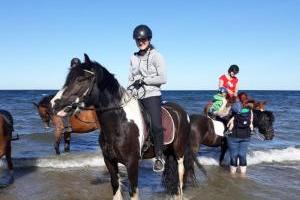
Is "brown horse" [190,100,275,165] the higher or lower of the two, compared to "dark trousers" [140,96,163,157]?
lower

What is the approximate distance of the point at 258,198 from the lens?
7.24 metres

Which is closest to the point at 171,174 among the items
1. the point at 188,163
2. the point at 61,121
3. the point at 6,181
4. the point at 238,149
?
the point at 188,163

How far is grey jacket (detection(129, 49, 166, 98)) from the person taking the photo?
5.38 m

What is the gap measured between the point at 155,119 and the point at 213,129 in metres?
4.43

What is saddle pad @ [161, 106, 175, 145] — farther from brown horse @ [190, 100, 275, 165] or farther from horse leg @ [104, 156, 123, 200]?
brown horse @ [190, 100, 275, 165]

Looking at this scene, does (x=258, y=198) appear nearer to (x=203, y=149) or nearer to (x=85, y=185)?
(x=85, y=185)

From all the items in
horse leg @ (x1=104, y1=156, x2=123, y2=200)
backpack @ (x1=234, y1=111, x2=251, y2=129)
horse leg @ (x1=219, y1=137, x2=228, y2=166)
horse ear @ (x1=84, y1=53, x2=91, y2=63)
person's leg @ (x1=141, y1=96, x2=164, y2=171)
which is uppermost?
horse ear @ (x1=84, y1=53, x2=91, y2=63)

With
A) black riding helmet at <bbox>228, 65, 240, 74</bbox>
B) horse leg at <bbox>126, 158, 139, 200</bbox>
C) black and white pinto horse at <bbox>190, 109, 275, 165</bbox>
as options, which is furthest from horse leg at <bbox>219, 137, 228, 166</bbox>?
horse leg at <bbox>126, 158, 139, 200</bbox>

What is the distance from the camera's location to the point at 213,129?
9.49 metres

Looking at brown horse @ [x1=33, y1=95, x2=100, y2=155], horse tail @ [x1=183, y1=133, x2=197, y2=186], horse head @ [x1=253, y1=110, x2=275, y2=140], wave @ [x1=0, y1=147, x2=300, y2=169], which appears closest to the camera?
horse tail @ [x1=183, y1=133, x2=197, y2=186]

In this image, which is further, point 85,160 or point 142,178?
point 85,160

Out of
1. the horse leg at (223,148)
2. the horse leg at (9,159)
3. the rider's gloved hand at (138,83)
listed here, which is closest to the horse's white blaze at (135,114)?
the rider's gloved hand at (138,83)

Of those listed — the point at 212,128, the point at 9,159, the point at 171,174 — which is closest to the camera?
the point at 171,174

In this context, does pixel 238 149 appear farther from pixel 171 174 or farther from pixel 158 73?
pixel 158 73
